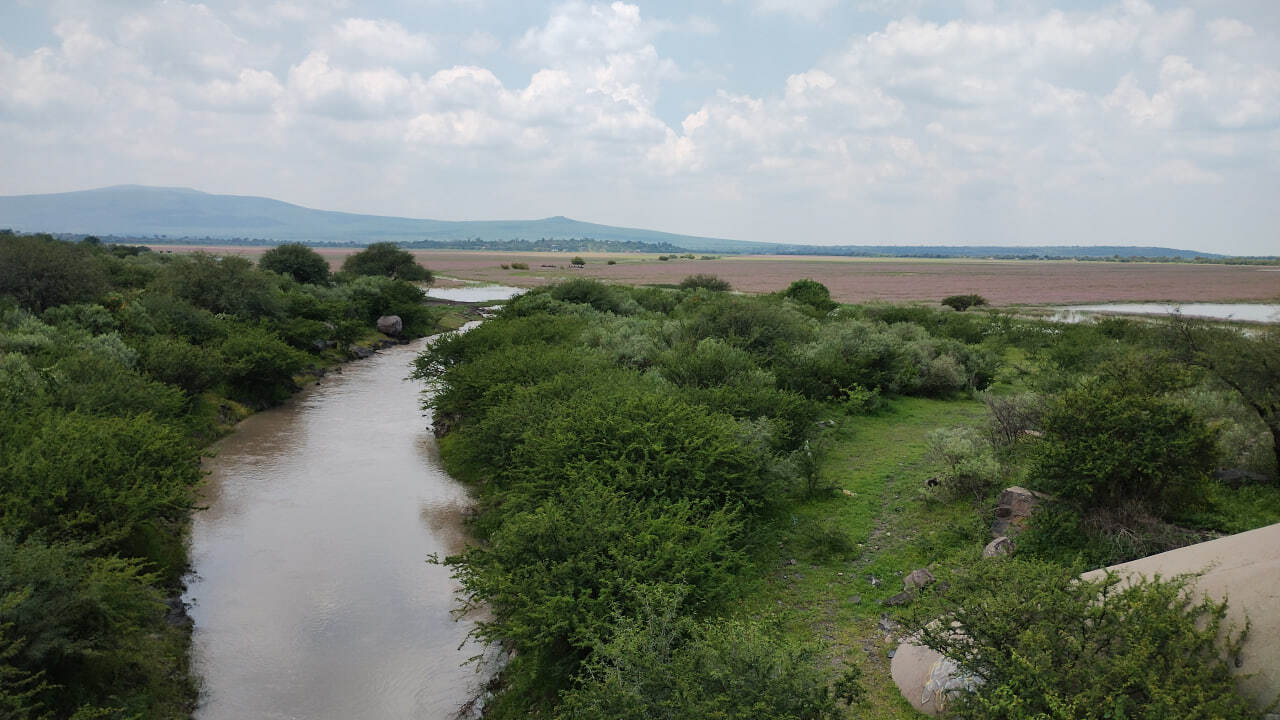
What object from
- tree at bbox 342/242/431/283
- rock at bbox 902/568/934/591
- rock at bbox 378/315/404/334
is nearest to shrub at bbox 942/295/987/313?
rock at bbox 378/315/404/334

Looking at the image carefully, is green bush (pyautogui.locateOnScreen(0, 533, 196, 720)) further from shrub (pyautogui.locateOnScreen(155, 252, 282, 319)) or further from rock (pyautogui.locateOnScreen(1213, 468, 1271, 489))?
shrub (pyautogui.locateOnScreen(155, 252, 282, 319))

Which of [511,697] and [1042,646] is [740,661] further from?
[511,697]

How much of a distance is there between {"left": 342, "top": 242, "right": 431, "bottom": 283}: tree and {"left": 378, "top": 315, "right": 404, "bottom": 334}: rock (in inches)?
936

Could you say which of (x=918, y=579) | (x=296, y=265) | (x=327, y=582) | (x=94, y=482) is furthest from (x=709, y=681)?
(x=296, y=265)

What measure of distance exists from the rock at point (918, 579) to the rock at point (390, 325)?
127ft

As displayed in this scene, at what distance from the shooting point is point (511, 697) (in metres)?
9.01

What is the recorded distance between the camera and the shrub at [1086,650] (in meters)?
5.57

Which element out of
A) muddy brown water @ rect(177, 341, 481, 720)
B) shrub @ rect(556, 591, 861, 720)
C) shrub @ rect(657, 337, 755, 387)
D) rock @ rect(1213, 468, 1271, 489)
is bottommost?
muddy brown water @ rect(177, 341, 481, 720)

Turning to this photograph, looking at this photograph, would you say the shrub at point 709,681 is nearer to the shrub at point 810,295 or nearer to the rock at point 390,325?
the rock at point 390,325

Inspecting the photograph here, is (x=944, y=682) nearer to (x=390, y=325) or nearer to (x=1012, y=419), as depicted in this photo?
(x=1012, y=419)

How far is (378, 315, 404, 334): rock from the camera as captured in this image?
143ft

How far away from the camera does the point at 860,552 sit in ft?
38.0

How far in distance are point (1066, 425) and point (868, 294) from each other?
6521 cm

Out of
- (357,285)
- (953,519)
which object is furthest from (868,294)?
(953,519)
